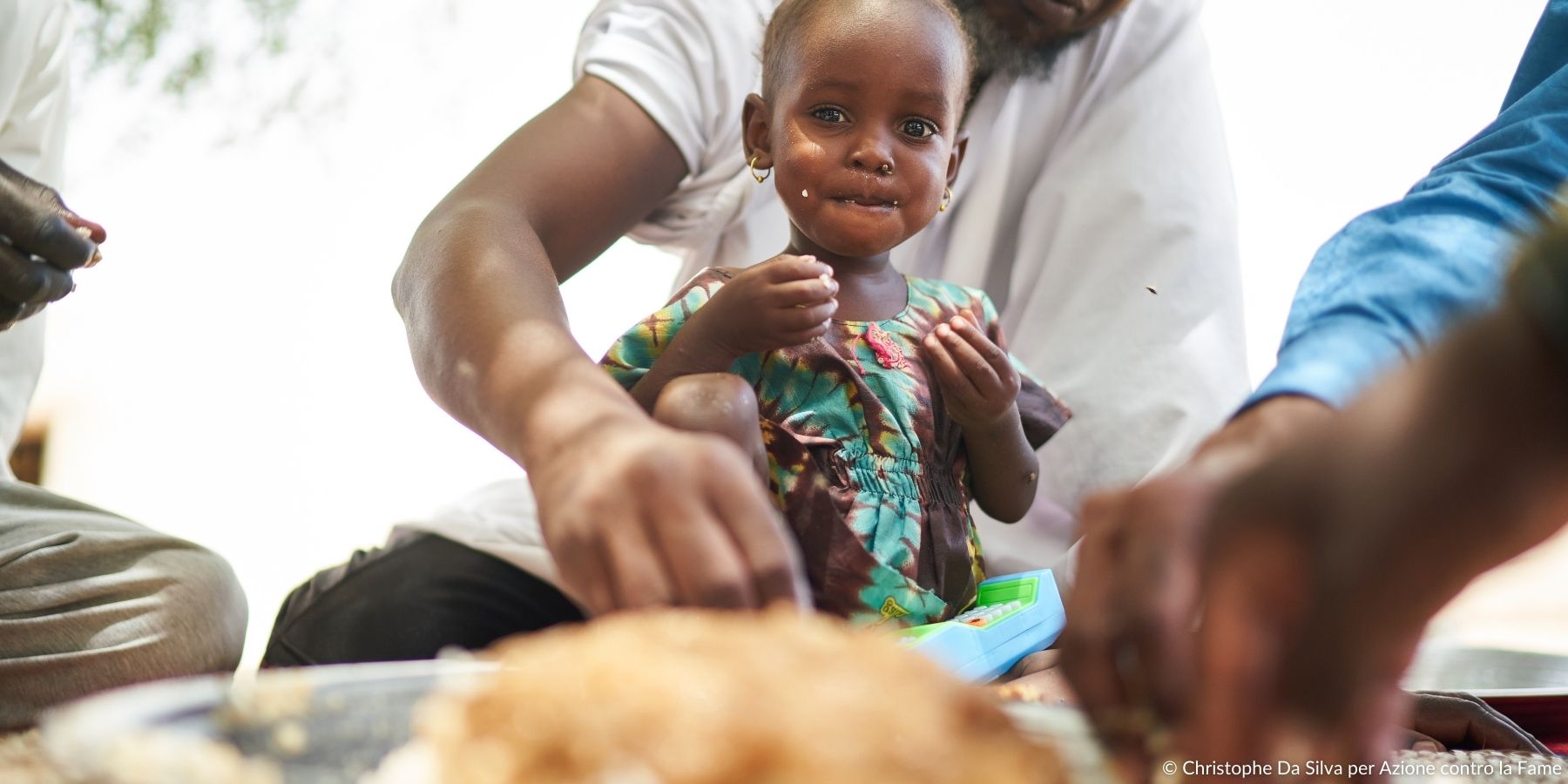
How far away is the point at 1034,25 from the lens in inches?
62.4

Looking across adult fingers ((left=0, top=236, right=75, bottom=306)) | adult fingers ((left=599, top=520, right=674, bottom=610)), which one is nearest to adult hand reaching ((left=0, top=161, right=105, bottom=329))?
adult fingers ((left=0, top=236, right=75, bottom=306))

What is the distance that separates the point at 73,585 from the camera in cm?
129

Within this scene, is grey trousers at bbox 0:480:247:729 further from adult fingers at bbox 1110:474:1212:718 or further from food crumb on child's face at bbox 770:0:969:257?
adult fingers at bbox 1110:474:1212:718

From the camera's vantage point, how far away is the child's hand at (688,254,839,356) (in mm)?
1077

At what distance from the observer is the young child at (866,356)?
1.15m

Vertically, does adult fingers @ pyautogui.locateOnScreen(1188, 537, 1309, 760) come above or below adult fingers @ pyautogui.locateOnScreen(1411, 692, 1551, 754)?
above

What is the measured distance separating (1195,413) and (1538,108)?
1.80ft

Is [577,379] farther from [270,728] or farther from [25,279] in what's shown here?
[25,279]

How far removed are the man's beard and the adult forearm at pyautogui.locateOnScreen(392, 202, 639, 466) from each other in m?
0.68

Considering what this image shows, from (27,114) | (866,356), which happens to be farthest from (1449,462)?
(27,114)

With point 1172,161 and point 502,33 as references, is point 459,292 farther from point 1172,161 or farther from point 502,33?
point 502,33

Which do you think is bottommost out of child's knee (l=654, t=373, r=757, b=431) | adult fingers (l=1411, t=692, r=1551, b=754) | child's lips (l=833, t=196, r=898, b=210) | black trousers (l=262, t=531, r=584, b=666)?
adult fingers (l=1411, t=692, r=1551, b=754)

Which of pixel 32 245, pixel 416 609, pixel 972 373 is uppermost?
pixel 32 245

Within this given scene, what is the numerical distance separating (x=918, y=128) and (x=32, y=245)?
920 mm
